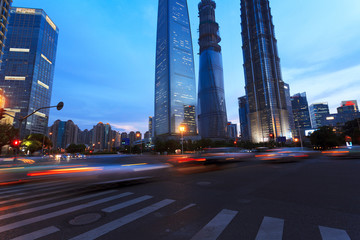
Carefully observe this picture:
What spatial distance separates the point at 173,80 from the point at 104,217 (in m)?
181

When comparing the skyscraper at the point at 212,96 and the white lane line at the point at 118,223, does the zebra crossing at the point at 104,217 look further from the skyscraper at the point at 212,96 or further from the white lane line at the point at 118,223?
the skyscraper at the point at 212,96

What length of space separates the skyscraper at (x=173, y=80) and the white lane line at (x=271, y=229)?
16829 cm

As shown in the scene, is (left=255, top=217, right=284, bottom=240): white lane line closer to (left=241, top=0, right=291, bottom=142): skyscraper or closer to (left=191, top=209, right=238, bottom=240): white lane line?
(left=191, top=209, right=238, bottom=240): white lane line

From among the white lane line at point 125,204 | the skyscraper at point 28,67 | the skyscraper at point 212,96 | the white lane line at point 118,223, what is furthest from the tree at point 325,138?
the skyscraper at point 28,67

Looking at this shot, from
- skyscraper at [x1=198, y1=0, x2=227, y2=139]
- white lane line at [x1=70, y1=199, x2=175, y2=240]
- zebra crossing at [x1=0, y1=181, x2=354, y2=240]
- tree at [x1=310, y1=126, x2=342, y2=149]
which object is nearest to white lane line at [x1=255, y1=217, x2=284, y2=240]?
zebra crossing at [x1=0, y1=181, x2=354, y2=240]

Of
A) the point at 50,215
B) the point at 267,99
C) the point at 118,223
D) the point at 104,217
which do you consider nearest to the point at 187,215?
the point at 118,223

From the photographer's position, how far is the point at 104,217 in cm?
426

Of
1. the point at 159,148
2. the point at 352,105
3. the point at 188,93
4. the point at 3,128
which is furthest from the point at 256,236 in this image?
the point at 352,105

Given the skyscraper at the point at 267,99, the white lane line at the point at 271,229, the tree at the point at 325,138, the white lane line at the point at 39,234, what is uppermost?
the skyscraper at the point at 267,99

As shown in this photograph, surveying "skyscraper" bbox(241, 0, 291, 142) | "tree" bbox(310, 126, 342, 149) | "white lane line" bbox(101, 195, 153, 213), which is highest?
"skyscraper" bbox(241, 0, 291, 142)

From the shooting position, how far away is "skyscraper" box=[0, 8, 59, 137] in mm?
137000

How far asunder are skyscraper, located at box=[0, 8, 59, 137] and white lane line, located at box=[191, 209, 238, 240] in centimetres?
16904

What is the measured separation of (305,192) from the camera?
21.0ft

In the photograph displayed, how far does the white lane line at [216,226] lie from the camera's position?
10.6ft
